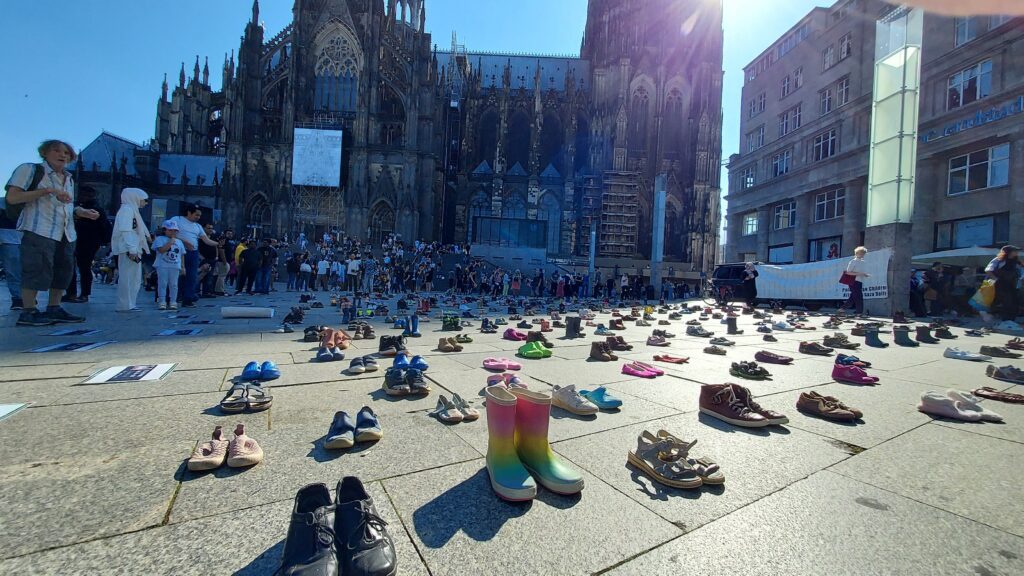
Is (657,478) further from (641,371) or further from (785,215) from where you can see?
(785,215)

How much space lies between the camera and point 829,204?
1139 inches

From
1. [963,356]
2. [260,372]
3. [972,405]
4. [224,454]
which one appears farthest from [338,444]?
[963,356]

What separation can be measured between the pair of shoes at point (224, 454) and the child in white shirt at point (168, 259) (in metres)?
8.02

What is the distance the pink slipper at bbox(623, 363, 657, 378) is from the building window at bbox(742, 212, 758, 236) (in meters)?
37.8

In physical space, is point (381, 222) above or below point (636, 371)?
above

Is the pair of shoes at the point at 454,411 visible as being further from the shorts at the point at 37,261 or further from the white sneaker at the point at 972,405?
the shorts at the point at 37,261

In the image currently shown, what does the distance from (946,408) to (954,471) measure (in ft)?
4.21

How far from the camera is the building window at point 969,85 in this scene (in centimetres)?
2009

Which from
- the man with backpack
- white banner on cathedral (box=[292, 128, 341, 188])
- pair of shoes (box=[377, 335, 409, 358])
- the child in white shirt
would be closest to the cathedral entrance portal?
white banner on cathedral (box=[292, 128, 341, 188])

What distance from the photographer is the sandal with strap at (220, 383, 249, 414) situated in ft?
9.12

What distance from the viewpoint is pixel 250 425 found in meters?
2.62

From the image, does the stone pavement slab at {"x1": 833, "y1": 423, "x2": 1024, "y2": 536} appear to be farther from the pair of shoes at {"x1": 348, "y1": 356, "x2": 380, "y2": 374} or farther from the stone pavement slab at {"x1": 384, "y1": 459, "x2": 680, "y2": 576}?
the pair of shoes at {"x1": 348, "y1": 356, "x2": 380, "y2": 374}

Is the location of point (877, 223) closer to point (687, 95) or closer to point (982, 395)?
point (982, 395)

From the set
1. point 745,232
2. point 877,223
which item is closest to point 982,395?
point 877,223
